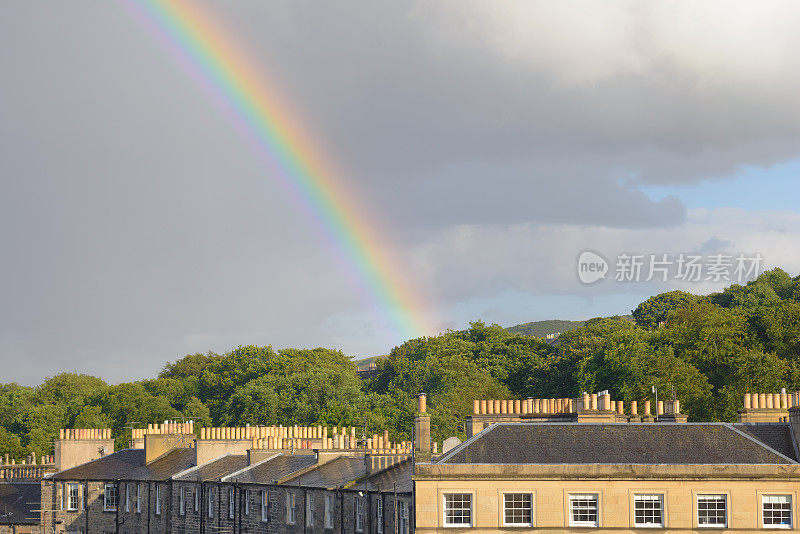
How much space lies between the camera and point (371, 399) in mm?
137125

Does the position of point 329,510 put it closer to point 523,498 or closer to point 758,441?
point 523,498

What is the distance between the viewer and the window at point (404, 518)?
136 feet

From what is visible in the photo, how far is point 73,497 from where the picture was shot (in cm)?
6812

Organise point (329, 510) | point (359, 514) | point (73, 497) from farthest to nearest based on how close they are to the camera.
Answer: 1. point (73, 497)
2. point (329, 510)
3. point (359, 514)

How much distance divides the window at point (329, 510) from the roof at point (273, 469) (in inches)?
198

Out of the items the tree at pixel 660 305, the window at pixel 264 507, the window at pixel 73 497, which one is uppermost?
the tree at pixel 660 305

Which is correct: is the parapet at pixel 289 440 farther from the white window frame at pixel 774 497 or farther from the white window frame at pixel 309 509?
the white window frame at pixel 774 497

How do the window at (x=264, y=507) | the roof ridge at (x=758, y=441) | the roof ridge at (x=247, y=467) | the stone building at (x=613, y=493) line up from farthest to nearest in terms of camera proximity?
the roof ridge at (x=247, y=467), the window at (x=264, y=507), the roof ridge at (x=758, y=441), the stone building at (x=613, y=493)

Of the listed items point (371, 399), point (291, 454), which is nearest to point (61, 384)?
point (371, 399)

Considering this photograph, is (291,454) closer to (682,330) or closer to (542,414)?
(542,414)

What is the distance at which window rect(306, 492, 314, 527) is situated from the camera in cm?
4884

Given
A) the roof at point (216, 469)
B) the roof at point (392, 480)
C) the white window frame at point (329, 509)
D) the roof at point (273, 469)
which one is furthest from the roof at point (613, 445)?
the roof at point (216, 469)

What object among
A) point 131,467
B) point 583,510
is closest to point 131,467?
point 131,467

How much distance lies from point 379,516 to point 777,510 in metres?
15.2
